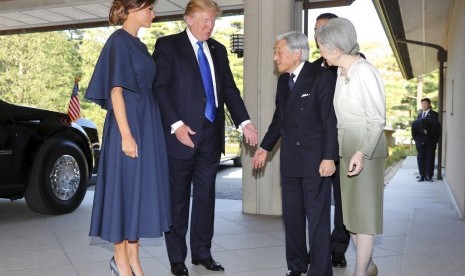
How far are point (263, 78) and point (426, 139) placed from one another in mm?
7433

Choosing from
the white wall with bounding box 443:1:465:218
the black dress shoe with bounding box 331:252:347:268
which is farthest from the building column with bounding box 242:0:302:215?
the black dress shoe with bounding box 331:252:347:268

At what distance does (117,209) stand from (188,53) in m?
1.25

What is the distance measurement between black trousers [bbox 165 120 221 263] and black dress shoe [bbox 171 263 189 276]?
3 centimetres

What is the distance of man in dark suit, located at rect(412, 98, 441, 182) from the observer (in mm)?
12695

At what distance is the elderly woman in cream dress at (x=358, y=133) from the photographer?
312cm

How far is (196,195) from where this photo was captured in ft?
13.6

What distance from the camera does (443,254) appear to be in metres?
4.57

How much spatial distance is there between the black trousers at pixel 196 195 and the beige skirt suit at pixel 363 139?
3.33ft

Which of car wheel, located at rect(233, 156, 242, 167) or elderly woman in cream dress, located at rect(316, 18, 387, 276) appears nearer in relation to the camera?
elderly woman in cream dress, located at rect(316, 18, 387, 276)

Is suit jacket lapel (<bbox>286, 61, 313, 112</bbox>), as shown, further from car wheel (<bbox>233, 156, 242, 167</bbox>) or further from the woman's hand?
car wheel (<bbox>233, 156, 242, 167</bbox>)

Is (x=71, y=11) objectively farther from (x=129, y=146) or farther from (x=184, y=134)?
(x=129, y=146)

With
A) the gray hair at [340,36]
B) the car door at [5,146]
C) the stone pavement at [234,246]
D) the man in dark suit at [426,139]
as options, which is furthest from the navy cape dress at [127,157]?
the man in dark suit at [426,139]

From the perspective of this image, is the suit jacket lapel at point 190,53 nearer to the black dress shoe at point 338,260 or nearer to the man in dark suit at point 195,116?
the man in dark suit at point 195,116

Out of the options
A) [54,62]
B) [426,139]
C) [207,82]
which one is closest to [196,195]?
[207,82]
